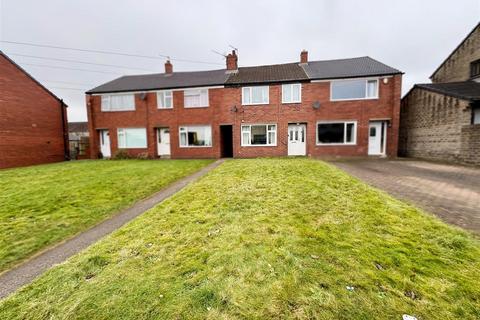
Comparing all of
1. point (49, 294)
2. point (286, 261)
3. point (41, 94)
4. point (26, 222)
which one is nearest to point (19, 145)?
point (41, 94)

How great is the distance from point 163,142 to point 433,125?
18144 mm

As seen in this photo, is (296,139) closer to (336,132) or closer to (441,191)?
(336,132)

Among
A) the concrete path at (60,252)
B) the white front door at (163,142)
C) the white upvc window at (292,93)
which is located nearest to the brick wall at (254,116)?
the white upvc window at (292,93)

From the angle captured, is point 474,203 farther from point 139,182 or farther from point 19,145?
point 19,145

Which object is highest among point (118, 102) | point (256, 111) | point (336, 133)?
point (118, 102)

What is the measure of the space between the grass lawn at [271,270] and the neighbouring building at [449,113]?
427 inches

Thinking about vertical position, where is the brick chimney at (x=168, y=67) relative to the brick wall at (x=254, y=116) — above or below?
above

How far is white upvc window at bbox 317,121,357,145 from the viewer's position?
1482 cm

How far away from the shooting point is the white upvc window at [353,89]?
14.4m

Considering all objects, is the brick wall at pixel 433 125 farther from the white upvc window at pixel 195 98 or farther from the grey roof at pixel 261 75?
the white upvc window at pixel 195 98

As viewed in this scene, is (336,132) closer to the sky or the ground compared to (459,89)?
closer to the ground

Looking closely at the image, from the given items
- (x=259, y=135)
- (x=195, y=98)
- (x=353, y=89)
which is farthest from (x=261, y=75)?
(x=353, y=89)

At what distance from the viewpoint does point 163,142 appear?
698 inches

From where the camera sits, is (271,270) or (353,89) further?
(353,89)
